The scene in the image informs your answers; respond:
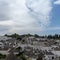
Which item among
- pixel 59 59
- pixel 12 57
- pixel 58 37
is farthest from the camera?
pixel 58 37

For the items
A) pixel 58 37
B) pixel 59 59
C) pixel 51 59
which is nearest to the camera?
pixel 59 59

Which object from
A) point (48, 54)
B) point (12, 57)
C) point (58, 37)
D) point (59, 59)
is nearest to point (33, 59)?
point (59, 59)

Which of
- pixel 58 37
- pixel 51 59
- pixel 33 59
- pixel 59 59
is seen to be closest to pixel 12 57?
pixel 59 59

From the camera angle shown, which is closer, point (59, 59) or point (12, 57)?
point (12, 57)

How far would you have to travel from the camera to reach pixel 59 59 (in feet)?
128

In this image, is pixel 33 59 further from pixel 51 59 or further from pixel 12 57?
pixel 12 57

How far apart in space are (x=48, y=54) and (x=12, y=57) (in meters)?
31.2

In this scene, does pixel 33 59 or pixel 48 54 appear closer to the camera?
pixel 33 59

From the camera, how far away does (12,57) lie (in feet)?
68.5

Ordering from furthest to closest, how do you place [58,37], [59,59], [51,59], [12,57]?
[58,37] → [51,59] → [59,59] → [12,57]

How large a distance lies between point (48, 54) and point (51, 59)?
283 cm

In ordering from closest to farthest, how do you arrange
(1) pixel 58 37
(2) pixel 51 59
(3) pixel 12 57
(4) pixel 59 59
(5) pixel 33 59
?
(3) pixel 12 57 < (4) pixel 59 59 < (5) pixel 33 59 < (2) pixel 51 59 < (1) pixel 58 37

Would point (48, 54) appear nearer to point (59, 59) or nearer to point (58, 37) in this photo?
point (59, 59)

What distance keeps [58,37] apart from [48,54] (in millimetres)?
91584
